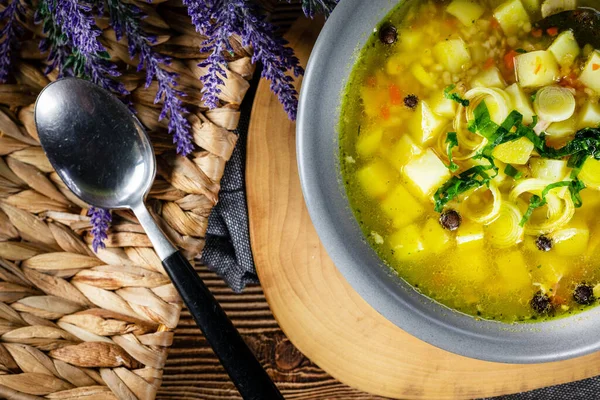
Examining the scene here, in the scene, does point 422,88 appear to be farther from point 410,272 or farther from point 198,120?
point 198,120

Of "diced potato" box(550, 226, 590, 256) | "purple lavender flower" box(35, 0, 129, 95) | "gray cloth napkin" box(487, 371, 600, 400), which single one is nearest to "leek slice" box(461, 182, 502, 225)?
"diced potato" box(550, 226, 590, 256)

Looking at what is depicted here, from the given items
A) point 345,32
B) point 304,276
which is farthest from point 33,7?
point 304,276

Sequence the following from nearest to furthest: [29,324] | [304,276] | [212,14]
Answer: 1. [212,14]
2. [29,324]
3. [304,276]

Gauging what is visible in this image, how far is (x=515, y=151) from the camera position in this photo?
202 centimetres

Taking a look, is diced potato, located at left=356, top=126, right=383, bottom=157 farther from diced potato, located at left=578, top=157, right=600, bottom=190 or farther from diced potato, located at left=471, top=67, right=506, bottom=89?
diced potato, located at left=578, top=157, right=600, bottom=190

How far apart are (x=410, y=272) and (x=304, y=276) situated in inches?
14.7

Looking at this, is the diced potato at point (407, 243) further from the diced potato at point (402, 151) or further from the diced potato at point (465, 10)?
the diced potato at point (465, 10)

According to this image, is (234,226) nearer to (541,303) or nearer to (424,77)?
(424,77)

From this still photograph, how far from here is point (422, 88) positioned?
2064mm

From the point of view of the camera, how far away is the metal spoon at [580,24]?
206cm

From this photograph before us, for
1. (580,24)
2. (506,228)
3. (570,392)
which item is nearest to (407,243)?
(506,228)

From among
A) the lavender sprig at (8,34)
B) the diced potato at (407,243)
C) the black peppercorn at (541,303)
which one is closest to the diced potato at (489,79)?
the diced potato at (407,243)

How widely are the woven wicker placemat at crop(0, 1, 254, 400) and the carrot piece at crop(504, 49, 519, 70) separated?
31.1 inches

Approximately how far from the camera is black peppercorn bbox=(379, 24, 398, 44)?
2.06 meters
